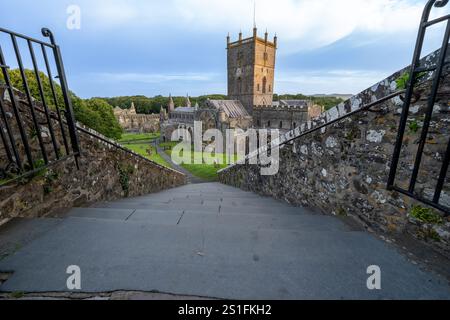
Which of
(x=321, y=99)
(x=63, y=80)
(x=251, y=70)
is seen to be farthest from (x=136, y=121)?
(x=63, y=80)

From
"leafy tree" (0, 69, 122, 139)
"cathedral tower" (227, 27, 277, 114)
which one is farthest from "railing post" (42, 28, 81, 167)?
"cathedral tower" (227, 27, 277, 114)

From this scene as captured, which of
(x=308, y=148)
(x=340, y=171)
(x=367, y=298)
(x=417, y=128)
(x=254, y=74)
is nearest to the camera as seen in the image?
(x=367, y=298)

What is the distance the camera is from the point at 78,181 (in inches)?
153

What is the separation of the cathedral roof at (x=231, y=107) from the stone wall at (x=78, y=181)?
1285 inches

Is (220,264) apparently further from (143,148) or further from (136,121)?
(136,121)

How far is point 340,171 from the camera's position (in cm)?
345

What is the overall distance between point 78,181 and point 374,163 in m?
4.62

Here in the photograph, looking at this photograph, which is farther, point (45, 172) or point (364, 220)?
point (45, 172)

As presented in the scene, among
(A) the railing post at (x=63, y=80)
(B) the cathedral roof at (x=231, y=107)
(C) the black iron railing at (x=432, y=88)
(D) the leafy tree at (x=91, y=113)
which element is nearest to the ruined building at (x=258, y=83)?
(B) the cathedral roof at (x=231, y=107)

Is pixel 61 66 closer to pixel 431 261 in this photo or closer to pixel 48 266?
pixel 48 266

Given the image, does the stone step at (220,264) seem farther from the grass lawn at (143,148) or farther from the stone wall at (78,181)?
the grass lawn at (143,148)

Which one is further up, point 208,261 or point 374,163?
point 374,163

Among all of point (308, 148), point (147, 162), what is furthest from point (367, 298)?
point (147, 162)
